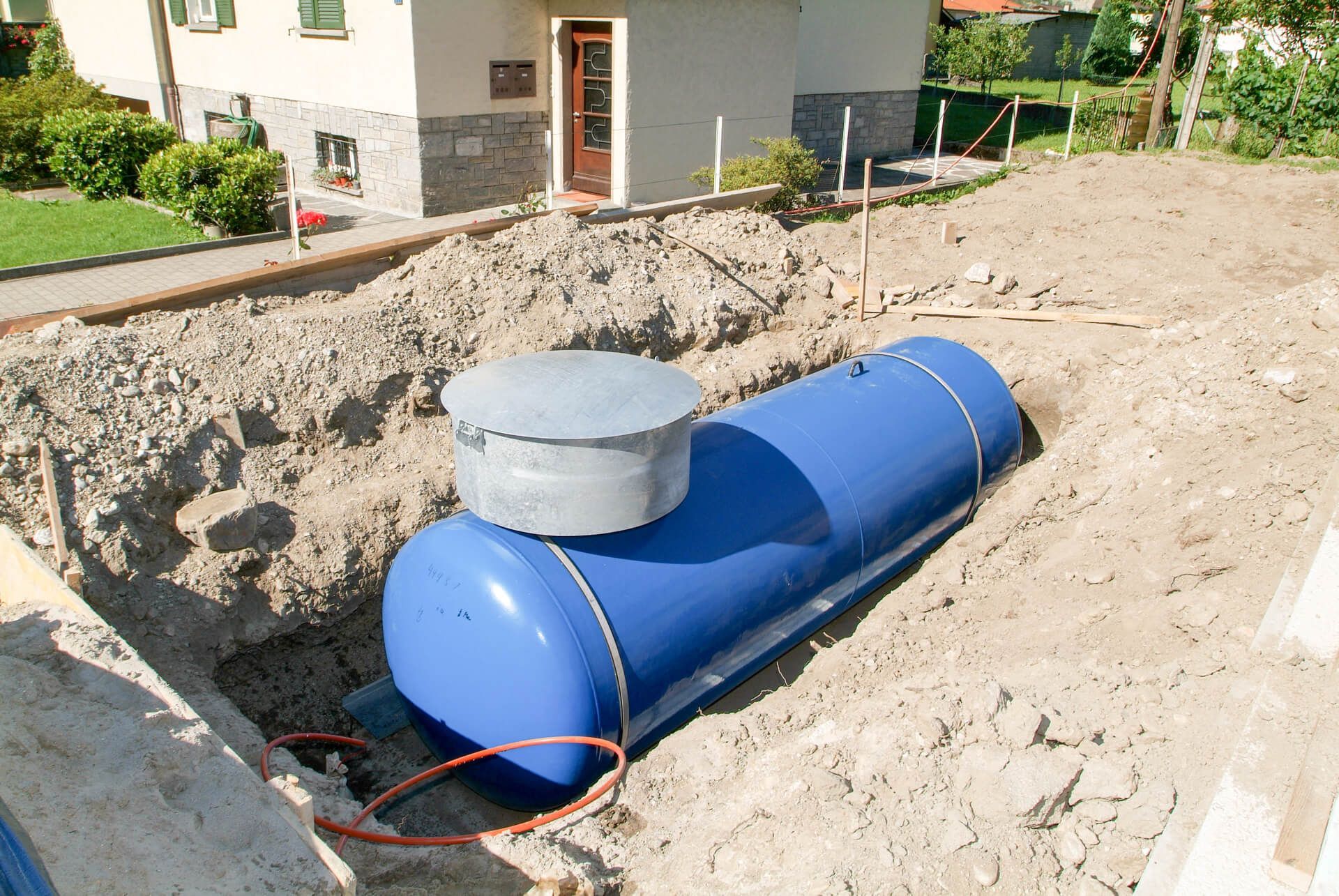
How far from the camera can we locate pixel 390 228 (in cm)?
1367

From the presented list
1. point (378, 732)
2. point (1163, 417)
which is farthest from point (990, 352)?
point (378, 732)

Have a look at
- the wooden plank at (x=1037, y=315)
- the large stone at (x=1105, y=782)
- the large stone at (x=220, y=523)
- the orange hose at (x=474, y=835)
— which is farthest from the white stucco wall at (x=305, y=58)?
the large stone at (x=1105, y=782)

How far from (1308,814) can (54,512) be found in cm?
617

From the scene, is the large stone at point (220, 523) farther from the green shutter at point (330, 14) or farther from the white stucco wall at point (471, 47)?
the green shutter at point (330, 14)

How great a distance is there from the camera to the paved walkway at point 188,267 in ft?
34.7

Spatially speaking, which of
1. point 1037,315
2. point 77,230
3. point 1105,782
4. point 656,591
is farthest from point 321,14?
point 1105,782

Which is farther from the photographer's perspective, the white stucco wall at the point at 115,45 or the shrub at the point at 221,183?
the white stucco wall at the point at 115,45

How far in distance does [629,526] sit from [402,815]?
223cm

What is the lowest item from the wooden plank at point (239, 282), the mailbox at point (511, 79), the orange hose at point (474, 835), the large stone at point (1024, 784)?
the orange hose at point (474, 835)

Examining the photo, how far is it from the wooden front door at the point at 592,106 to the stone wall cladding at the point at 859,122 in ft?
17.0

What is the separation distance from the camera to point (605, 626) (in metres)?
4.64

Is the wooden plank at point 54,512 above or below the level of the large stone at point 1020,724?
above

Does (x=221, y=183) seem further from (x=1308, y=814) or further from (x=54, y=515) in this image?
(x=1308, y=814)

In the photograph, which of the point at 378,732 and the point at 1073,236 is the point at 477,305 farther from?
the point at 1073,236
